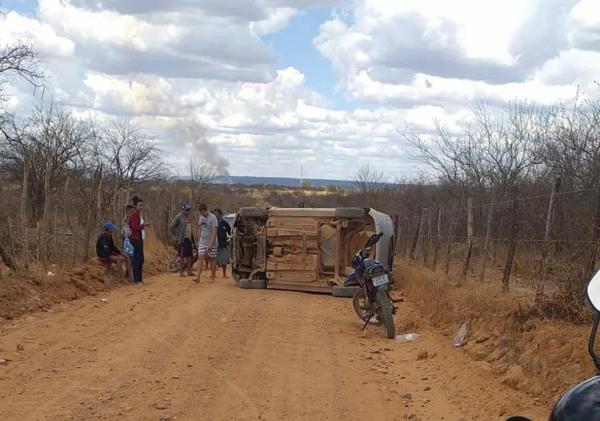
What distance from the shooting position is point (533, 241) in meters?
11.6

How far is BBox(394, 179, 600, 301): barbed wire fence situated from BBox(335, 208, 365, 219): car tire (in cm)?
240

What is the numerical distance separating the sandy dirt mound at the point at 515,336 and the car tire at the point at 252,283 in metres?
4.97

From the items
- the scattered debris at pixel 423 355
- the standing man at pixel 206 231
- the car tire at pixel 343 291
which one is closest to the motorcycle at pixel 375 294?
the scattered debris at pixel 423 355

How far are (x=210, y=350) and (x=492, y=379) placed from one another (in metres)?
3.43

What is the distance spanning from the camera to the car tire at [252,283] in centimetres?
1700

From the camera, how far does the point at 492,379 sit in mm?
7801

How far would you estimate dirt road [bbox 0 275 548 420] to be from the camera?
21.7 ft

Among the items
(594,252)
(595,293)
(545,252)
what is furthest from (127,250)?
(595,293)

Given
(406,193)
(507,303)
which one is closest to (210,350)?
(507,303)

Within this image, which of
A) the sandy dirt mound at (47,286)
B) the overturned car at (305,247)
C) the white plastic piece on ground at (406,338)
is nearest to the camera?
the white plastic piece on ground at (406,338)

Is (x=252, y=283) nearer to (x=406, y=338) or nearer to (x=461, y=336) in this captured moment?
(x=406, y=338)

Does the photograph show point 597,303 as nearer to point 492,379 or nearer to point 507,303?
point 492,379

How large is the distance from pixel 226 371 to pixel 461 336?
136 inches

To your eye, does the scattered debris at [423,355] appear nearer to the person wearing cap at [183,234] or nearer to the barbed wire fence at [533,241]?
the barbed wire fence at [533,241]
